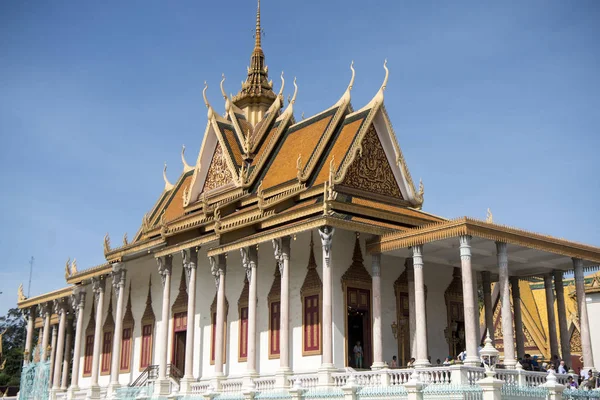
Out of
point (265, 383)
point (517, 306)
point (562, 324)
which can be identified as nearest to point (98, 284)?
point (265, 383)

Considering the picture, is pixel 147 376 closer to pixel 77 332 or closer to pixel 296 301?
pixel 77 332

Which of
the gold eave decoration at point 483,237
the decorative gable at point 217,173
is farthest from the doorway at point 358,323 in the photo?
the decorative gable at point 217,173

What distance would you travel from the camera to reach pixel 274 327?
20.3 meters

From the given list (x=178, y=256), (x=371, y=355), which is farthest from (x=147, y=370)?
(x=371, y=355)

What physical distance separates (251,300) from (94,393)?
932cm

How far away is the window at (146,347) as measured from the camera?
25453 mm

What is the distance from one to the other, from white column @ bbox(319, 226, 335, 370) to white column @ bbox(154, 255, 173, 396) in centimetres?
661

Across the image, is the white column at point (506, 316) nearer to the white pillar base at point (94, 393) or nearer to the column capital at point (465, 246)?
the column capital at point (465, 246)

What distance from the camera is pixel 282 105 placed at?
27.9 meters

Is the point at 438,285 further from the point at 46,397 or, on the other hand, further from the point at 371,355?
the point at 46,397

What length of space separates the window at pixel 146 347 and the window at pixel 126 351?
920mm

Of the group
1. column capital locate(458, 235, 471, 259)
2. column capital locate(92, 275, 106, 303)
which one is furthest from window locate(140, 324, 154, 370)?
column capital locate(458, 235, 471, 259)

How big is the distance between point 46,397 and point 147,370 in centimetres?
910

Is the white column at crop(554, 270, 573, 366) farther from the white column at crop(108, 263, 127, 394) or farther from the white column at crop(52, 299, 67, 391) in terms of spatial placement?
the white column at crop(52, 299, 67, 391)
